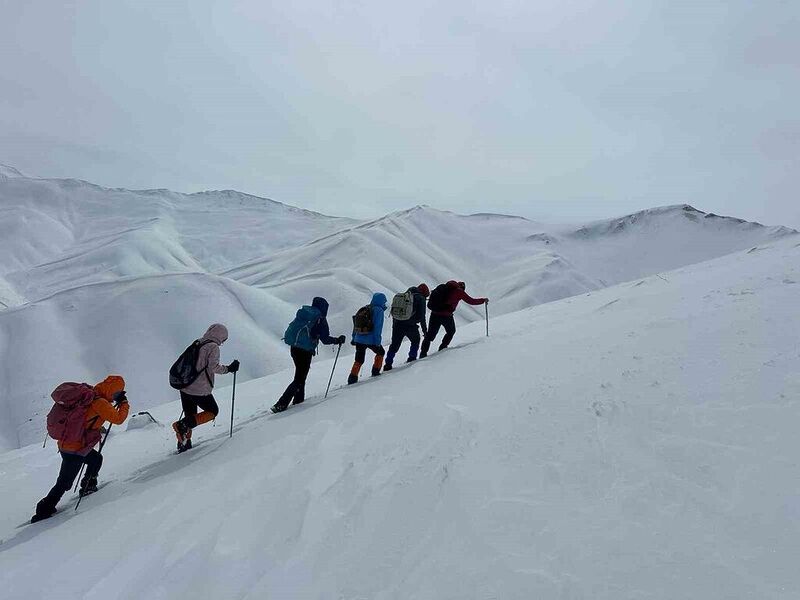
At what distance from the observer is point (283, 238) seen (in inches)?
4914

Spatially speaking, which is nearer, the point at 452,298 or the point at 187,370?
the point at 187,370

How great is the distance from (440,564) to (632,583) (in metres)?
1.09

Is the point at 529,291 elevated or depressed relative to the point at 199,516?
elevated

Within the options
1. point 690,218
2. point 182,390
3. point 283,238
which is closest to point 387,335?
point 182,390

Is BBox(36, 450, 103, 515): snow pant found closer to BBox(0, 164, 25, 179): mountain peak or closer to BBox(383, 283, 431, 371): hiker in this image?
BBox(383, 283, 431, 371): hiker

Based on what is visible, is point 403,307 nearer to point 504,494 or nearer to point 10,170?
point 504,494

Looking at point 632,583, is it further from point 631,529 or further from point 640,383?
point 640,383

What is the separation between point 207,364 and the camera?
7180mm

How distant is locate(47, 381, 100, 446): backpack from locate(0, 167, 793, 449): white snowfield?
69.7 ft

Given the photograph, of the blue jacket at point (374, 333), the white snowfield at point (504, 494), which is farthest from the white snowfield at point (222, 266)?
the white snowfield at point (504, 494)

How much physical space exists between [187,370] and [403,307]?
4236 millimetres

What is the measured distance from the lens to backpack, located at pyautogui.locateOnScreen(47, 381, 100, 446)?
6.04m

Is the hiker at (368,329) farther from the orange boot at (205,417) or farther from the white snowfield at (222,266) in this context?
the white snowfield at (222,266)

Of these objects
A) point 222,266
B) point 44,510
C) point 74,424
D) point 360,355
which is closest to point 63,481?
point 44,510
